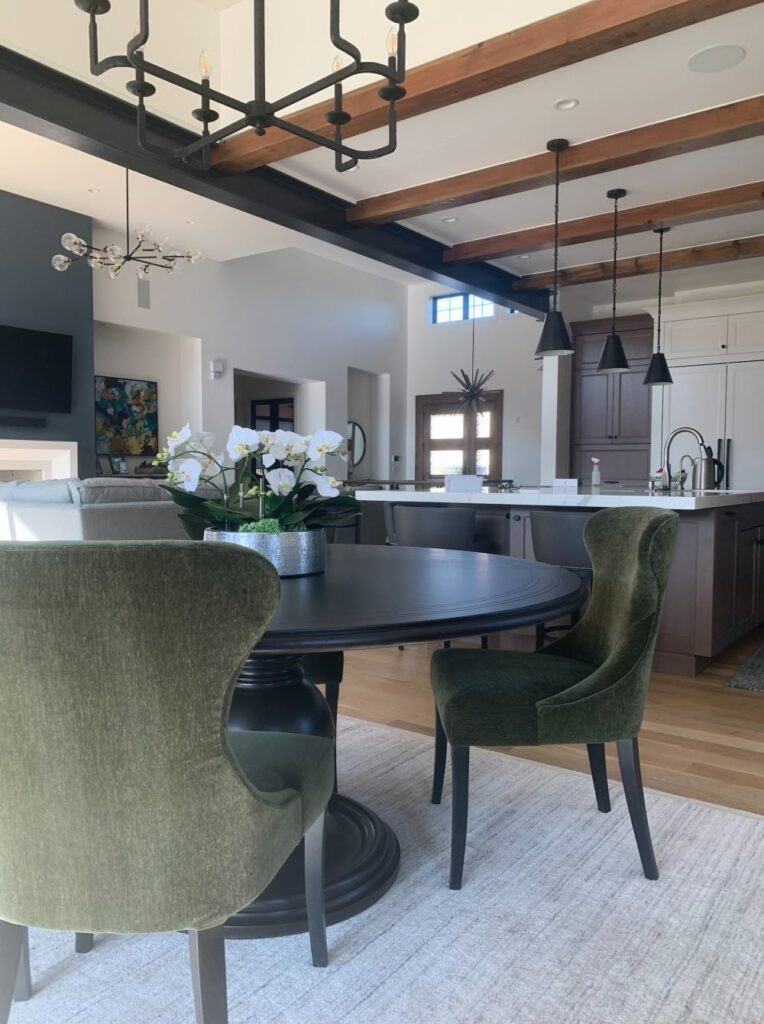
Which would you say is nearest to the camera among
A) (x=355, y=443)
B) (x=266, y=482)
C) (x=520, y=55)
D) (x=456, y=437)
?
(x=266, y=482)

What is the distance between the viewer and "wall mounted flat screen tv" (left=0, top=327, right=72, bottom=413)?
20.2 ft

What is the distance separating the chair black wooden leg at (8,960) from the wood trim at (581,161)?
154 inches

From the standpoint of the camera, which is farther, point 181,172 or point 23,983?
point 181,172

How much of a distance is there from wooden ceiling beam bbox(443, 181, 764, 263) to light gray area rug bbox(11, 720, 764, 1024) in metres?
3.71

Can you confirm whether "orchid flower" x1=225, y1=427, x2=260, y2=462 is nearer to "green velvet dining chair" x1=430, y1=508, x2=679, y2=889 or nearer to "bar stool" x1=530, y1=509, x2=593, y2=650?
"green velvet dining chair" x1=430, y1=508, x2=679, y2=889

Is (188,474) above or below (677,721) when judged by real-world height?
above

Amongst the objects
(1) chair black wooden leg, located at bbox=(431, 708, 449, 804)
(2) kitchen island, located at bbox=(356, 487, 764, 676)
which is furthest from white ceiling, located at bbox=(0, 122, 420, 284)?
(1) chair black wooden leg, located at bbox=(431, 708, 449, 804)

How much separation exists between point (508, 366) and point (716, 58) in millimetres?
7391

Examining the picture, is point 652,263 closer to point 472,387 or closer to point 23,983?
point 472,387

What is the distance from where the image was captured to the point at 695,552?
361 cm

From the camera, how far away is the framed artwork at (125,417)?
754 cm

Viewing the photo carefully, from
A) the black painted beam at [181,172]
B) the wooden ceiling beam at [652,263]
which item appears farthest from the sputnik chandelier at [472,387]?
the black painted beam at [181,172]

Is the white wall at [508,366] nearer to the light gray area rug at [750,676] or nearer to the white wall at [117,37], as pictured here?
the light gray area rug at [750,676]

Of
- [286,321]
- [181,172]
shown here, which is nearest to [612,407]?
[286,321]
